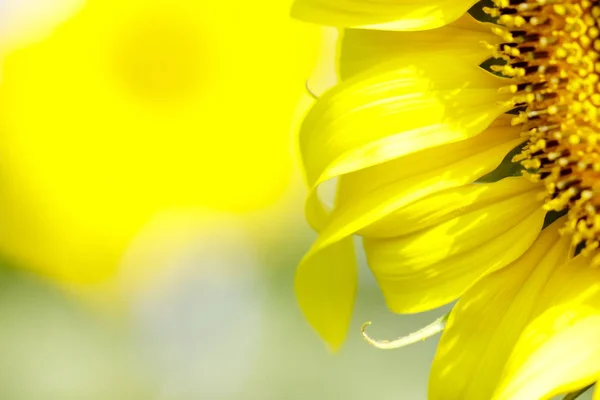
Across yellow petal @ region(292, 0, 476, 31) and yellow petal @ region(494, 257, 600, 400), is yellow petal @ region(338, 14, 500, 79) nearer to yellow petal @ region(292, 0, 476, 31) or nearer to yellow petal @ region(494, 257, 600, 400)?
yellow petal @ region(292, 0, 476, 31)

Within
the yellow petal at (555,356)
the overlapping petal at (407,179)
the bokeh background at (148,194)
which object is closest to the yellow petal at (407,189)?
the overlapping petal at (407,179)

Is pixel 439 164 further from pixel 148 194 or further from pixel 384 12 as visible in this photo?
pixel 148 194

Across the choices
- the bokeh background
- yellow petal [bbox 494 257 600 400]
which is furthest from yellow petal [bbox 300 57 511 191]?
the bokeh background

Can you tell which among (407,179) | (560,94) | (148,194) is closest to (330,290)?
(407,179)

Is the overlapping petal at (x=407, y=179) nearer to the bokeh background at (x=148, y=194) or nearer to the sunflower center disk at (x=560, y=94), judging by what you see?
the sunflower center disk at (x=560, y=94)

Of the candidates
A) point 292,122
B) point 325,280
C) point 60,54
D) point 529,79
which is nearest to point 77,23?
point 60,54

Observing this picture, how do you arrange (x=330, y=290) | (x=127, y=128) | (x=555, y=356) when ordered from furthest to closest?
1. (x=127, y=128)
2. (x=330, y=290)
3. (x=555, y=356)
